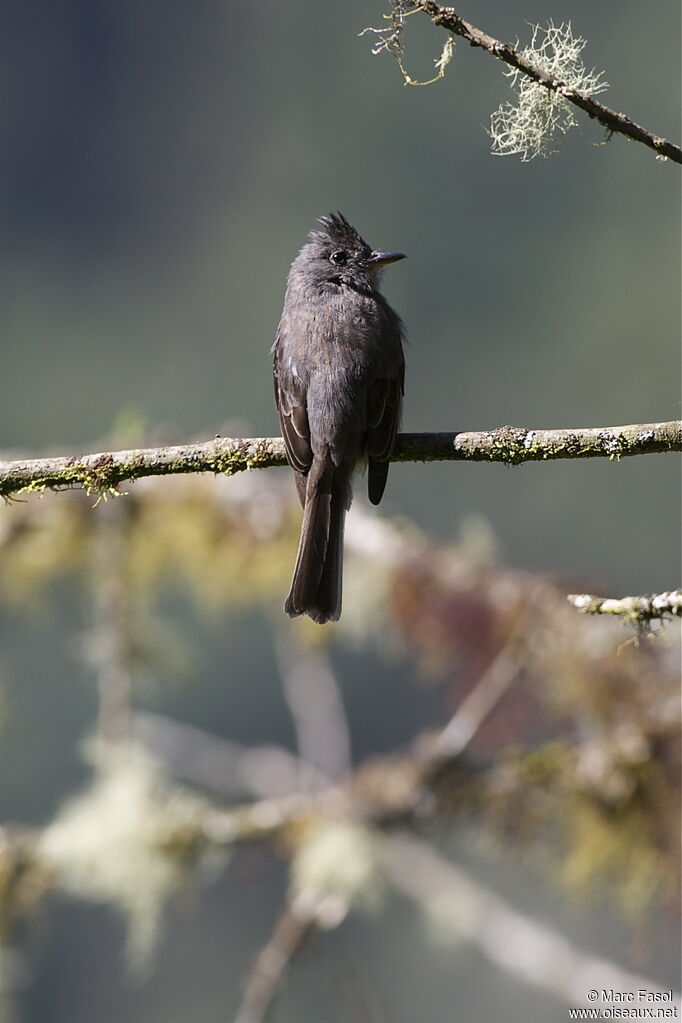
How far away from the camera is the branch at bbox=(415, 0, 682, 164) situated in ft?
7.99

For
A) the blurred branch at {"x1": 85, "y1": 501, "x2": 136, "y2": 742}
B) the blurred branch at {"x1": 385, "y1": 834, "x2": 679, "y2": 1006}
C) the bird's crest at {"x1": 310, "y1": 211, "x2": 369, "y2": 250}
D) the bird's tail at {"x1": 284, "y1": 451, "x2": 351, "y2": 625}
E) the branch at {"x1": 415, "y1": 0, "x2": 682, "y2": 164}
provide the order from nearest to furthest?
the branch at {"x1": 415, "y1": 0, "x2": 682, "y2": 164}
the bird's tail at {"x1": 284, "y1": 451, "x2": 351, "y2": 625}
the bird's crest at {"x1": 310, "y1": 211, "x2": 369, "y2": 250}
the blurred branch at {"x1": 385, "y1": 834, "x2": 679, "y2": 1006}
the blurred branch at {"x1": 85, "y1": 501, "x2": 136, "y2": 742}

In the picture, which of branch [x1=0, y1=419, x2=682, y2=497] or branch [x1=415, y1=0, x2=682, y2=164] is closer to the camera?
branch [x1=415, y1=0, x2=682, y2=164]

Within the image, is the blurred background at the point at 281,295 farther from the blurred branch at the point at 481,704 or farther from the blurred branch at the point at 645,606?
the blurred branch at the point at 645,606

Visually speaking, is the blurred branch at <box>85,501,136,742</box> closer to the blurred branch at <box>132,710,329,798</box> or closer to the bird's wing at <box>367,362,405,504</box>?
the blurred branch at <box>132,710,329,798</box>

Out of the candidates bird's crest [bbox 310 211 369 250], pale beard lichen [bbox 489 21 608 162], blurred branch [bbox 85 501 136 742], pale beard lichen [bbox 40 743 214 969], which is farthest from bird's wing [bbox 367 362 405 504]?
blurred branch [bbox 85 501 136 742]

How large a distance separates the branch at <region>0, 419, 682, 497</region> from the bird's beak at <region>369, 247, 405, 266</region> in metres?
1.29

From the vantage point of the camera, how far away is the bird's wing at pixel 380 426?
12.2ft

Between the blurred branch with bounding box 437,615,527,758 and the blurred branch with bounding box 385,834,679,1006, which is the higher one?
the blurred branch with bounding box 437,615,527,758

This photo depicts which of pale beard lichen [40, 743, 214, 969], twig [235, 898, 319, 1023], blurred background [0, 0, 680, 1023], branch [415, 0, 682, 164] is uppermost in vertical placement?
blurred background [0, 0, 680, 1023]

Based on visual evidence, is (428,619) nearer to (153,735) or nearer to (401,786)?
(401,786)

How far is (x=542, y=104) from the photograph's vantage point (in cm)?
264

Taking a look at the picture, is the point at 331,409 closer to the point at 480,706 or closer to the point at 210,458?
the point at 210,458

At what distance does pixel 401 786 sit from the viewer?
456 cm

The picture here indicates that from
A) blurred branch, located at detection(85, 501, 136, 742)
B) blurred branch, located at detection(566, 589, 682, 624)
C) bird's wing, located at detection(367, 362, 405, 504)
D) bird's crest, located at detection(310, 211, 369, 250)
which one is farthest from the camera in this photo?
blurred branch, located at detection(85, 501, 136, 742)
